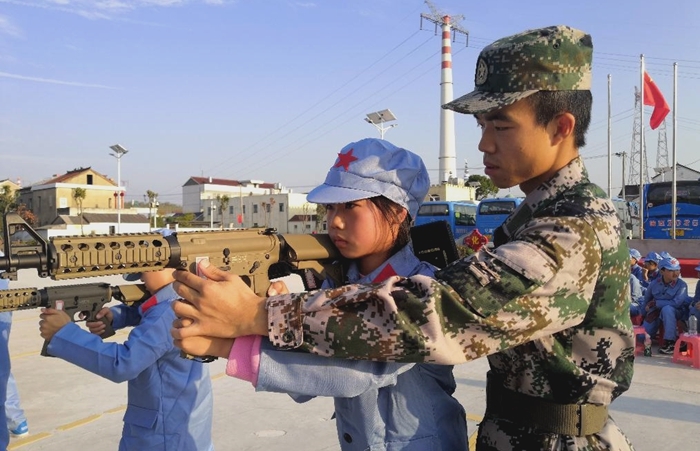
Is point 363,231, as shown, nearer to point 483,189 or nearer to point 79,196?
point 483,189

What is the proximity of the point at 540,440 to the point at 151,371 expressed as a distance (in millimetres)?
2047

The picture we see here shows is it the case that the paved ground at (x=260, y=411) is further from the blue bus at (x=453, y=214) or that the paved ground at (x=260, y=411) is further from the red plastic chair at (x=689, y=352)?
the blue bus at (x=453, y=214)

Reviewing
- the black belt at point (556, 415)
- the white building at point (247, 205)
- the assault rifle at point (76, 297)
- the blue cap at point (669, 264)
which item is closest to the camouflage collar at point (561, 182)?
the black belt at point (556, 415)

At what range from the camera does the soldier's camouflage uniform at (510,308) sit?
1.03m

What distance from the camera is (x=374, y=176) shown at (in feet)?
5.06

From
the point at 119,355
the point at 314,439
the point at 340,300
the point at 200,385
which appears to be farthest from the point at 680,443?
the point at 340,300

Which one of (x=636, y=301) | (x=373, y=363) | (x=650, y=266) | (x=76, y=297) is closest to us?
(x=373, y=363)

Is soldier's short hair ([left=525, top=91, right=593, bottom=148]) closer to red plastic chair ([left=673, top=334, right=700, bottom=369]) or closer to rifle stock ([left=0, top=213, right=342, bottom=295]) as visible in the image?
rifle stock ([left=0, top=213, right=342, bottom=295])

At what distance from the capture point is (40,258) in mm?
1452

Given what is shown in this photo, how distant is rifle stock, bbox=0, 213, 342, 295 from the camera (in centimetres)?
147

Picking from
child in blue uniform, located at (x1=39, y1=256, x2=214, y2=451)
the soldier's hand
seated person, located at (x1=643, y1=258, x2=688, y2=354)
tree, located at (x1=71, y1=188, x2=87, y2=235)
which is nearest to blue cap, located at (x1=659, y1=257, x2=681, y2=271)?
seated person, located at (x1=643, y1=258, x2=688, y2=354)

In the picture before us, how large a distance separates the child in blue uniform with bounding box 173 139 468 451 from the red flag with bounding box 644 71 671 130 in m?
19.5

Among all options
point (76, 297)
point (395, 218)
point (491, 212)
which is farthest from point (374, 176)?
point (491, 212)

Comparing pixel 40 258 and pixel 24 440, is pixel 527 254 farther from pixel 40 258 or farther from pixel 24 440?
pixel 24 440
